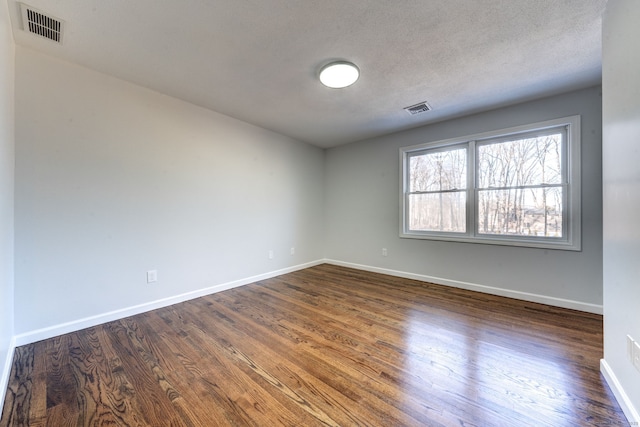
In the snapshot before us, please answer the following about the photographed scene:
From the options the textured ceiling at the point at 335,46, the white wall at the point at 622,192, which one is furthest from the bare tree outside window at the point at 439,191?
the white wall at the point at 622,192

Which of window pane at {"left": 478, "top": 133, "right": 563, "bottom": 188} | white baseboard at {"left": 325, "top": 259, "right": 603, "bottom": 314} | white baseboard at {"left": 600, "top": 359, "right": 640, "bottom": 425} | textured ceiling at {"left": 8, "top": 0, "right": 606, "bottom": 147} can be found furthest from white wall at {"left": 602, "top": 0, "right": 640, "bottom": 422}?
window pane at {"left": 478, "top": 133, "right": 563, "bottom": 188}

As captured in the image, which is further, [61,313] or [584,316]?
[584,316]

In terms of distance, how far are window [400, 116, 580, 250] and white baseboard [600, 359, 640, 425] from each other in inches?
62.0

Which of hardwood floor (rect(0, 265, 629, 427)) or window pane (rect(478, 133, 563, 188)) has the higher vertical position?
window pane (rect(478, 133, 563, 188))

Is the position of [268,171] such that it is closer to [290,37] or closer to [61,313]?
[290,37]

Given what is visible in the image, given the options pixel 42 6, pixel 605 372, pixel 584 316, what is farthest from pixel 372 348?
pixel 42 6

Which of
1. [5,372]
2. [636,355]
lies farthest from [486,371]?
[5,372]

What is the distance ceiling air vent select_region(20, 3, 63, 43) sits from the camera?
1.63 meters

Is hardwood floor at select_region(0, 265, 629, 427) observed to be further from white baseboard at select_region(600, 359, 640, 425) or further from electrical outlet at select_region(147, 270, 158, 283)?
electrical outlet at select_region(147, 270, 158, 283)

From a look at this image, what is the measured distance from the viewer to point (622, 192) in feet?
4.45

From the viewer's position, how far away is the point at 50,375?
1.60m

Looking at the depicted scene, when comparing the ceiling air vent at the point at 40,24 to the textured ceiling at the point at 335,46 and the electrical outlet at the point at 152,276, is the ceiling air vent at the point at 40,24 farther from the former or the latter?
the electrical outlet at the point at 152,276

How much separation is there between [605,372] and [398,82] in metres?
2.76

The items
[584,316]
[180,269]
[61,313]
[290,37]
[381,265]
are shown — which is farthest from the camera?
[381,265]
